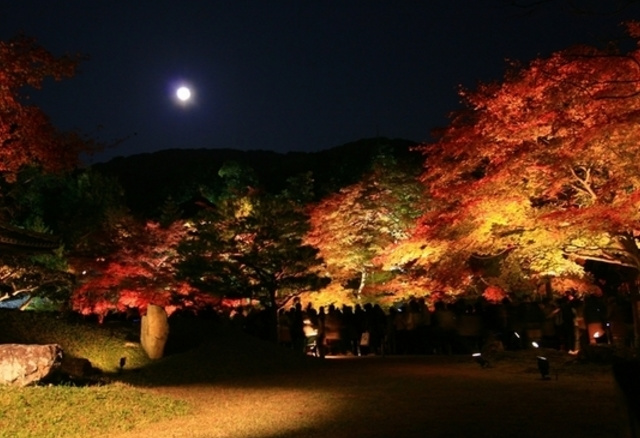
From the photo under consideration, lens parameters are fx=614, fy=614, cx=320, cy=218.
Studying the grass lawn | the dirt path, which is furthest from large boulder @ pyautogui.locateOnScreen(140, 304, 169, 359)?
the dirt path

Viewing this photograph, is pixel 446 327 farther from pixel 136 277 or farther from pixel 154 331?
pixel 136 277

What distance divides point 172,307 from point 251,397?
889 cm

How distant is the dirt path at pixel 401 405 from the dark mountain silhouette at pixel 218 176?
15212mm

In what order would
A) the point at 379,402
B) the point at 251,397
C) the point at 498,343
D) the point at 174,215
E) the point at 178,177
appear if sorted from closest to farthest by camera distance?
the point at 379,402
the point at 251,397
the point at 498,343
the point at 174,215
the point at 178,177

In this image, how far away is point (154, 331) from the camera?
691 inches

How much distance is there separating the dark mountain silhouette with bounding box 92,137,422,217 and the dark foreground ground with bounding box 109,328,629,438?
1352 centimetres

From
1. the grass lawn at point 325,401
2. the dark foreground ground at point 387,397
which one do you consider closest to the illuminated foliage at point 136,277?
the grass lawn at point 325,401

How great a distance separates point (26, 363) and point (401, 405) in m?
6.51

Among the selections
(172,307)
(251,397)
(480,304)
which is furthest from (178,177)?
(251,397)

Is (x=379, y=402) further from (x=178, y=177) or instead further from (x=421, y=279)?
(x=178, y=177)

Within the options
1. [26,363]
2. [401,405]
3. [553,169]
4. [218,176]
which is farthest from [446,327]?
[218,176]

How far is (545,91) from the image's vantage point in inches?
504

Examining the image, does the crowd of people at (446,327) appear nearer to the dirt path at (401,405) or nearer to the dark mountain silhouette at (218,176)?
the dirt path at (401,405)

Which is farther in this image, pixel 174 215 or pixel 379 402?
pixel 174 215
